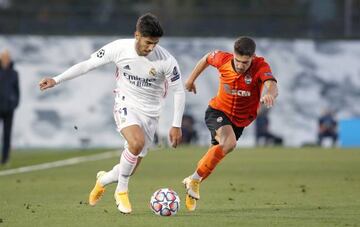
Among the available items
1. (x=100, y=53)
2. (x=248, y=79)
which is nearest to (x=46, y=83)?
(x=100, y=53)

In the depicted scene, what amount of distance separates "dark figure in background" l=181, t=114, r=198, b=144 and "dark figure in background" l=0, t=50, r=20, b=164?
13028mm

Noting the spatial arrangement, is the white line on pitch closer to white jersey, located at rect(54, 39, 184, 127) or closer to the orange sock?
the orange sock

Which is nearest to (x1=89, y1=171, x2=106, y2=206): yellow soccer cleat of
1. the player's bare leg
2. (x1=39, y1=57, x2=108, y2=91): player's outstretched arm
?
the player's bare leg

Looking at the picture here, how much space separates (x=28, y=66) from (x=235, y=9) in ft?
24.8

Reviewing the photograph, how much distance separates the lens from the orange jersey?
1305 cm

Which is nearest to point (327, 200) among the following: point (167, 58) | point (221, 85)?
point (221, 85)

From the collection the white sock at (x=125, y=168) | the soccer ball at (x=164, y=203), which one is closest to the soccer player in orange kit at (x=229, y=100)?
the soccer ball at (x=164, y=203)

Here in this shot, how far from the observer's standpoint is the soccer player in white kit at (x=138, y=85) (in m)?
11.8

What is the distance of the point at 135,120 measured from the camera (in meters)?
12.0

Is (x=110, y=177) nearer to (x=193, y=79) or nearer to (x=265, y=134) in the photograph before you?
(x=193, y=79)

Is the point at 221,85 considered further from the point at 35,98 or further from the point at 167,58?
the point at 35,98

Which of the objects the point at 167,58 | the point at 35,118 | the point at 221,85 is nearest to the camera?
the point at 167,58

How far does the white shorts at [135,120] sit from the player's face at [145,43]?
68cm

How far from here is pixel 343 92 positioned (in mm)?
36750
